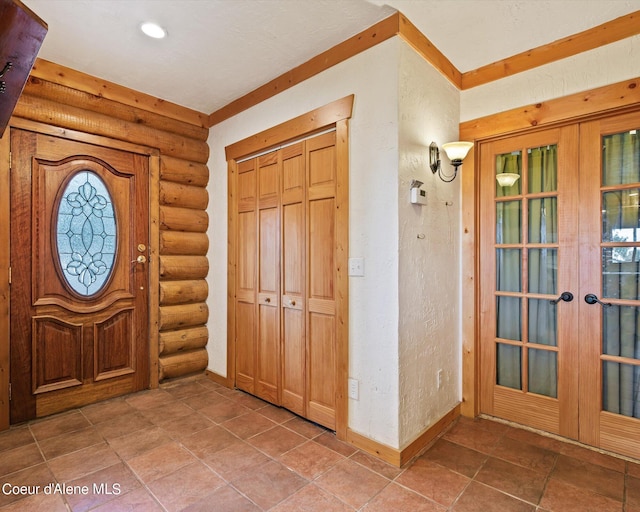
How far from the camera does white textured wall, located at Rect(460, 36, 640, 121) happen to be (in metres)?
2.17

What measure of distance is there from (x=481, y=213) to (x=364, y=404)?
1.72 m

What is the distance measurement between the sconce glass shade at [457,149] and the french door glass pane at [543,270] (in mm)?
906

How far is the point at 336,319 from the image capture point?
244 centimetres

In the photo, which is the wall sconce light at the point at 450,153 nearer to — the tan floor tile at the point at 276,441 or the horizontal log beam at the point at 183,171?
the tan floor tile at the point at 276,441

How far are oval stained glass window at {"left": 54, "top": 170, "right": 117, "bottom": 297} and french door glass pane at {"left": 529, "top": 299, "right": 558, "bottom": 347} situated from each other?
11.3 ft

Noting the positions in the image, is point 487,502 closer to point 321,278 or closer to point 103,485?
point 321,278

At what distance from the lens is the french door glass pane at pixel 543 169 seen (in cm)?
250

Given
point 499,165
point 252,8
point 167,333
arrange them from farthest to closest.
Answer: point 167,333
point 499,165
point 252,8

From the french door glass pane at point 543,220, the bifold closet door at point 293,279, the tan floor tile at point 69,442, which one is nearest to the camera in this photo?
the tan floor tile at point 69,442

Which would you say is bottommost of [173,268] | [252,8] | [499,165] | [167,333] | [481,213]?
[167,333]

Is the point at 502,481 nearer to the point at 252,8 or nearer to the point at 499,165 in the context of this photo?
the point at 499,165

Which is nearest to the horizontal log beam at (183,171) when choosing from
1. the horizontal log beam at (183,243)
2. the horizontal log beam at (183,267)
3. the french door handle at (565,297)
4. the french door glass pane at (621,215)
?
the horizontal log beam at (183,243)

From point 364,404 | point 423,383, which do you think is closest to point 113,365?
point 364,404

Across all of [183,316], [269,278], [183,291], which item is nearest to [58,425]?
[183,316]
